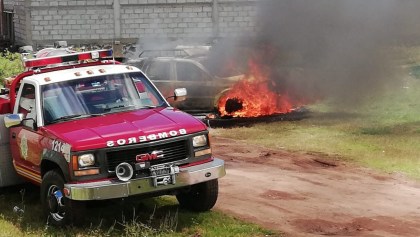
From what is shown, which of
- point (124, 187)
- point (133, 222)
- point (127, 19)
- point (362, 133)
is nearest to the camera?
point (124, 187)

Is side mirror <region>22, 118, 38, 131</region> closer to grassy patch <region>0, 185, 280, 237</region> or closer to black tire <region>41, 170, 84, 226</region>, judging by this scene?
black tire <region>41, 170, 84, 226</region>

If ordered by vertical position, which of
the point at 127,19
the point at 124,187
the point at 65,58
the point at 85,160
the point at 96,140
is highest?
the point at 127,19

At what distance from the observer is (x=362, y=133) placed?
13.7 metres

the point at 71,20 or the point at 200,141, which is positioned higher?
the point at 71,20

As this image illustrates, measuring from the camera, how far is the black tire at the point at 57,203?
7246 millimetres

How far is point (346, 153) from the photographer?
12.0 meters

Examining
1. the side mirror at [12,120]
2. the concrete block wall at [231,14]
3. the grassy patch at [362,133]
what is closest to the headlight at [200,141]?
the side mirror at [12,120]

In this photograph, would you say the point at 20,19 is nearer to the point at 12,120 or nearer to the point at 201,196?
the point at 12,120

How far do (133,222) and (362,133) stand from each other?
25.1 ft

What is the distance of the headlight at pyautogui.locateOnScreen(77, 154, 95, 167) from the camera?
6992 millimetres

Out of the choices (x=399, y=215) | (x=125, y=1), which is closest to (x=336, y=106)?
(x=399, y=215)

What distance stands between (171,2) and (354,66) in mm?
11553

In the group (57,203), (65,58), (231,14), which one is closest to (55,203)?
(57,203)

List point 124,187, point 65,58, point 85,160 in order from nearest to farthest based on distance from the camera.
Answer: point 124,187
point 85,160
point 65,58
